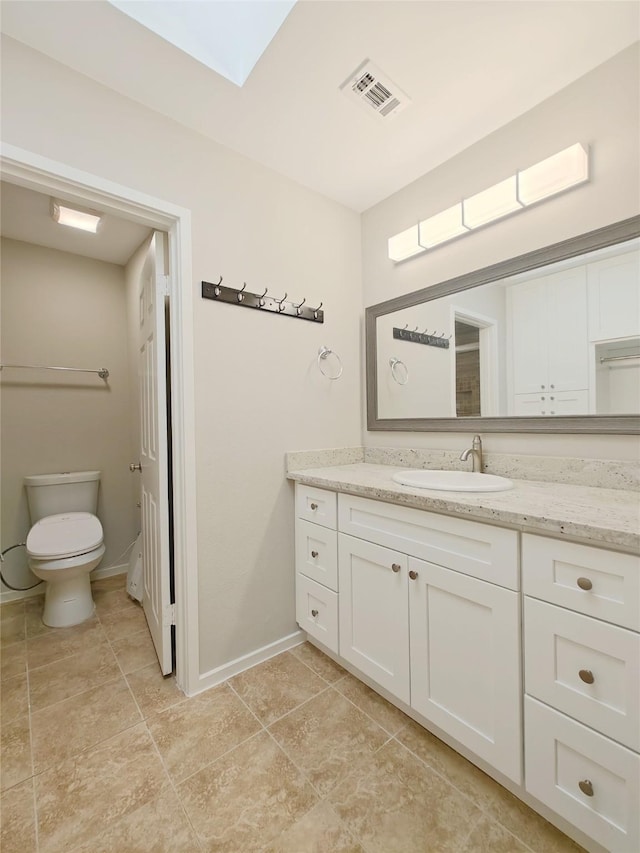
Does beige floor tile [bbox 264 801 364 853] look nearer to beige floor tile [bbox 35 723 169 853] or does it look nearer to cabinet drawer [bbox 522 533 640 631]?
beige floor tile [bbox 35 723 169 853]

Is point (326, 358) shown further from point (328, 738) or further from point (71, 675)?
point (71, 675)

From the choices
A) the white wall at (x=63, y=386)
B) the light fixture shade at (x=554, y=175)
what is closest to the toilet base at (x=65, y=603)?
the white wall at (x=63, y=386)

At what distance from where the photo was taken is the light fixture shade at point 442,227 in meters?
1.68

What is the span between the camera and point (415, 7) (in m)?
1.11

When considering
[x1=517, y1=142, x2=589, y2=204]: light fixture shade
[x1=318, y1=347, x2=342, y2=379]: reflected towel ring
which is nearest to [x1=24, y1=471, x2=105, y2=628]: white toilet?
[x1=318, y1=347, x2=342, y2=379]: reflected towel ring

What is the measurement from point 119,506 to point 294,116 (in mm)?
2714

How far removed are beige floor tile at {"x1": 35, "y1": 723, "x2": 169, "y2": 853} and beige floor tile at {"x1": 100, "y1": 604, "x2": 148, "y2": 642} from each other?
78 cm

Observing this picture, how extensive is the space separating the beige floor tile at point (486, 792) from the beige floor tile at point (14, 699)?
1.48 metres

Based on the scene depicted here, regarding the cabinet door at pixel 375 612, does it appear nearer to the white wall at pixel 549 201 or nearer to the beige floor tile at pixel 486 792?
the beige floor tile at pixel 486 792

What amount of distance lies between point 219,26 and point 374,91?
1.89 ft

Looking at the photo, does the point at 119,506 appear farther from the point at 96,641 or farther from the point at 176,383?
the point at 176,383

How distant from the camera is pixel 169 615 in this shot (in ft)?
5.30

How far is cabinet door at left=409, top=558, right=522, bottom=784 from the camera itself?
102 cm

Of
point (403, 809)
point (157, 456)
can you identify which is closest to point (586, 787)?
point (403, 809)
